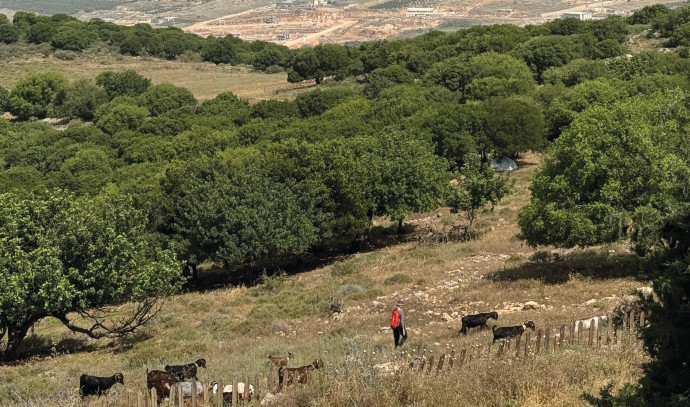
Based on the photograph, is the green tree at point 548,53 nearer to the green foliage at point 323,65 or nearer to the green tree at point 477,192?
the green foliage at point 323,65

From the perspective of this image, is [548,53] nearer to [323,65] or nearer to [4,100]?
[323,65]

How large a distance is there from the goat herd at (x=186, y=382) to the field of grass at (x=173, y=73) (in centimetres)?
8447

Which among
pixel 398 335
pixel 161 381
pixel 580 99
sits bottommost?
pixel 580 99

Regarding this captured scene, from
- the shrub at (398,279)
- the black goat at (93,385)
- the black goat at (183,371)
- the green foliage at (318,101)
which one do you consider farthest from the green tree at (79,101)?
the black goat at (183,371)

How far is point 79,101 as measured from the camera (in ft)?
308

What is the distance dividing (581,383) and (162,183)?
3008cm

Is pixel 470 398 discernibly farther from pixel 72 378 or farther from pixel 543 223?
pixel 543 223

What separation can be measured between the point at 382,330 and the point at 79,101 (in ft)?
277

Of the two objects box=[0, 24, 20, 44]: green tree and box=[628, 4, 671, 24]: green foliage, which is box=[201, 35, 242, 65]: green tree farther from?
box=[628, 4, 671, 24]: green foliage

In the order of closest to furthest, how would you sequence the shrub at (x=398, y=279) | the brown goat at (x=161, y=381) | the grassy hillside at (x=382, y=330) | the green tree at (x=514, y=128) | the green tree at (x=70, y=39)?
the grassy hillside at (x=382, y=330)
the brown goat at (x=161, y=381)
the shrub at (x=398, y=279)
the green tree at (x=514, y=128)
the green tree at (x=70, y=39)

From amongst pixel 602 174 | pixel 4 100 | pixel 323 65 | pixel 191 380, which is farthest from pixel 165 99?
pixel 191 380

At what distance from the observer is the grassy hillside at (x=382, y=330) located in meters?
11.3

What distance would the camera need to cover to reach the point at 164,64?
12769cm

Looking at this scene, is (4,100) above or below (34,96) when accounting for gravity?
below
